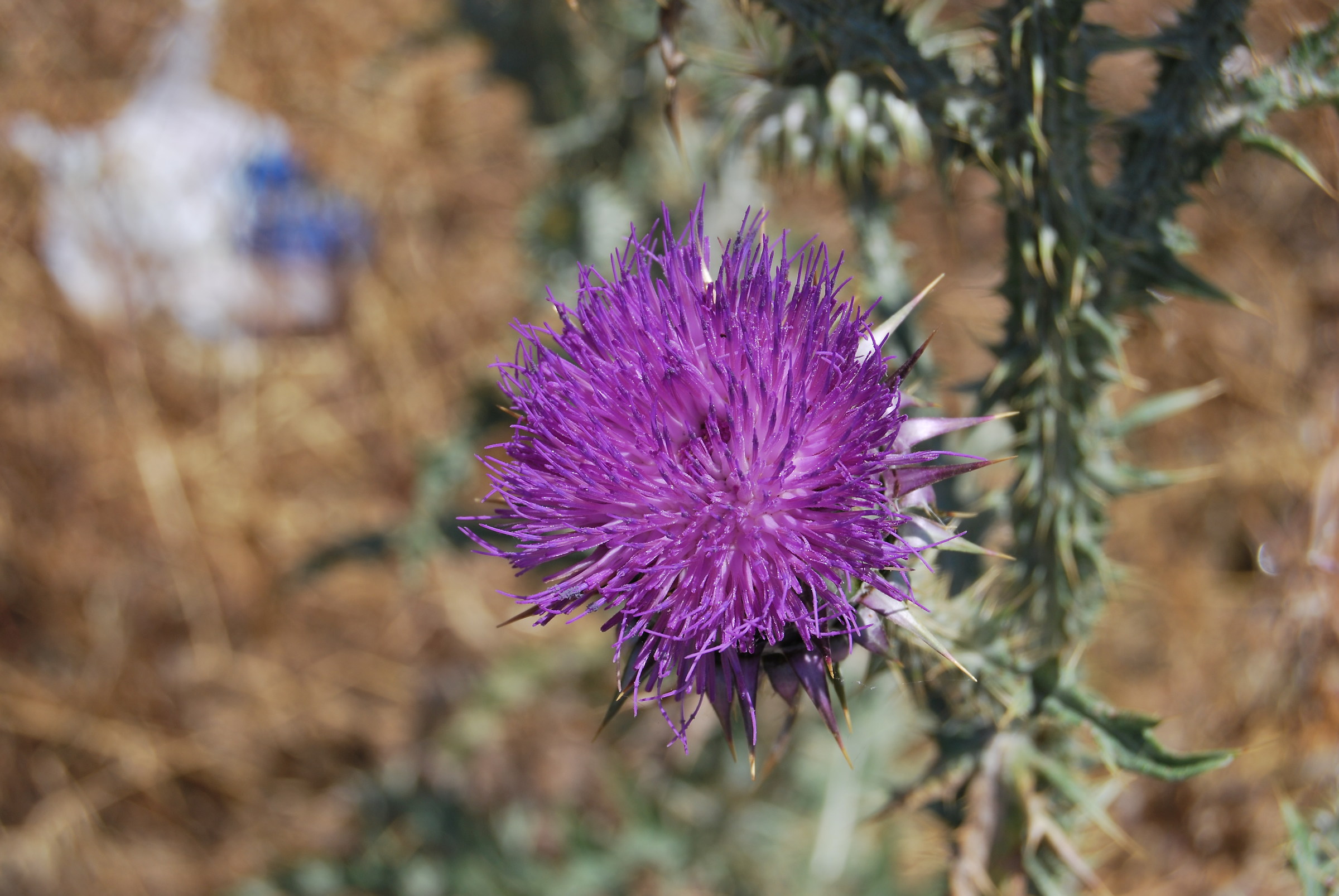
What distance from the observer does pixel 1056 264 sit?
6.87 feet

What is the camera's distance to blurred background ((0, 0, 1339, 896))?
344 cm

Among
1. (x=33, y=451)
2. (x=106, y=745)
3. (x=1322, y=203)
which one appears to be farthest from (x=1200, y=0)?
(x=33, y=451)

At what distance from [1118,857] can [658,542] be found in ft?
9.56

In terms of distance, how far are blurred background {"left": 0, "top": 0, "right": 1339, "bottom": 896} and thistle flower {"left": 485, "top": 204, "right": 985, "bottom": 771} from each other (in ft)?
2.73

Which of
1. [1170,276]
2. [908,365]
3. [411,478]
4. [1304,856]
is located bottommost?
[1304,856]

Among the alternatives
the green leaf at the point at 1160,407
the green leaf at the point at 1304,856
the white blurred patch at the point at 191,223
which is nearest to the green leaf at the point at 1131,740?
the green leaf at the point at 1304,856

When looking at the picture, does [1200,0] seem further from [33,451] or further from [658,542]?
[33,451]

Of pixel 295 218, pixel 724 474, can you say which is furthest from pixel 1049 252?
pixel 295 218

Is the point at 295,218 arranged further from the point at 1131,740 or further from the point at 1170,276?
the point at 1131,740

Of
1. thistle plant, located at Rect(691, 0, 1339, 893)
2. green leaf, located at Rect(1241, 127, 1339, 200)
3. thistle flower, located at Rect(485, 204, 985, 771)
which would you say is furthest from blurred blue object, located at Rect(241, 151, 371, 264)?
green leaf, located at Rect(1241, 127, 1339, 200)

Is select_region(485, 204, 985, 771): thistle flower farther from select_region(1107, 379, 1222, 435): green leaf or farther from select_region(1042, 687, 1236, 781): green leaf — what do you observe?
select_region(1107, 379, 1222, 435): green leaf

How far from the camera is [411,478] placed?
496 cm

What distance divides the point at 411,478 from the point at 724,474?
360cm

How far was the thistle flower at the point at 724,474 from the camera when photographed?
5.33 ft
